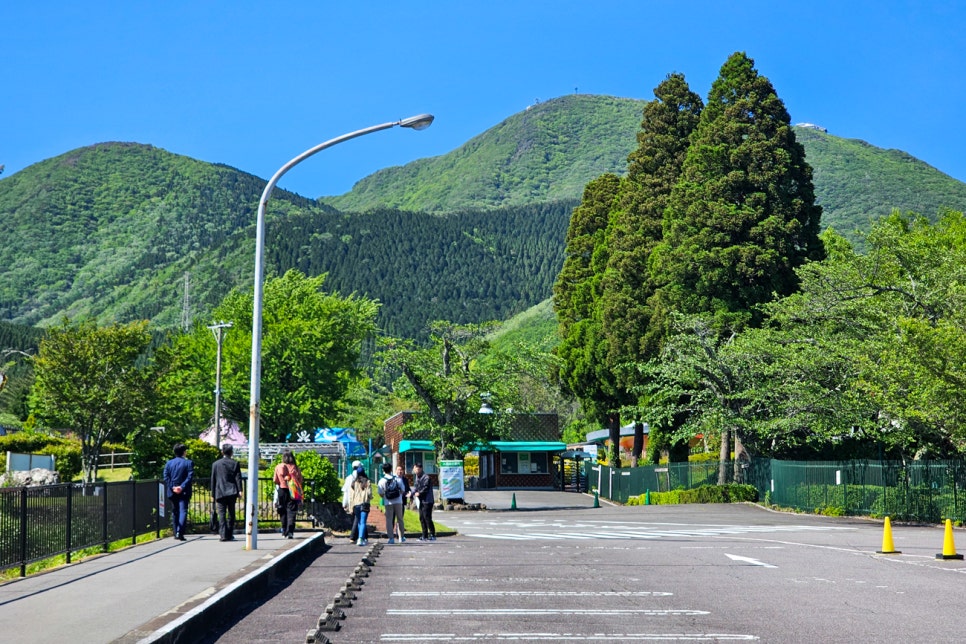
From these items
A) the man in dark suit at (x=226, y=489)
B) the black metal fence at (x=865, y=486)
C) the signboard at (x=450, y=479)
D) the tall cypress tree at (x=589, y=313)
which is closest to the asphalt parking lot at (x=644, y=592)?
the man in dark suit at (x=226, y=489)

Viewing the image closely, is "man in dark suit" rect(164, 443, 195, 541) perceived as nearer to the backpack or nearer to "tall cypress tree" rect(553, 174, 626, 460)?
the backpack

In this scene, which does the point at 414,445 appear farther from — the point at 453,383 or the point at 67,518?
the point at 67,518

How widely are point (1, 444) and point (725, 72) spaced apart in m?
38.9

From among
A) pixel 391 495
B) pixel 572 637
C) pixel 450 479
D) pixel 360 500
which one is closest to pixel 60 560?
pixel 360 500

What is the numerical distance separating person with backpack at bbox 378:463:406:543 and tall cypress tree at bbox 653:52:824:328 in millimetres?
25325

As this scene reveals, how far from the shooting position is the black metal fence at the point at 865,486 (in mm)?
33594

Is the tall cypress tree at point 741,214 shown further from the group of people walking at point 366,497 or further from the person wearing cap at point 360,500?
the person wearing cap at point 360,500

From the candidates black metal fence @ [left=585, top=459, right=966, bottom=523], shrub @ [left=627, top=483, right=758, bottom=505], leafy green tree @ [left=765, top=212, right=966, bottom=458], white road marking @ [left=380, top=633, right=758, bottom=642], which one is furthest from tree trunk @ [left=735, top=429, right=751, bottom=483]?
white road marking @ [left=380, top=633, right=758, bottom=642]

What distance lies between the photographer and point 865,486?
3697cm

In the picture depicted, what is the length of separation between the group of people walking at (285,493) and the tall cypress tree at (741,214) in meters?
24.4

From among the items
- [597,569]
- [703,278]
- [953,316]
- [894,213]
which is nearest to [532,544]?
[597,569]

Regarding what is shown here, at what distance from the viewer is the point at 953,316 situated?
34219 mm

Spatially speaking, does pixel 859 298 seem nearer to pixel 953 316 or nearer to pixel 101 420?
pixel 953 316

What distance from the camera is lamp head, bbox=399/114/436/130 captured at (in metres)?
20.3
